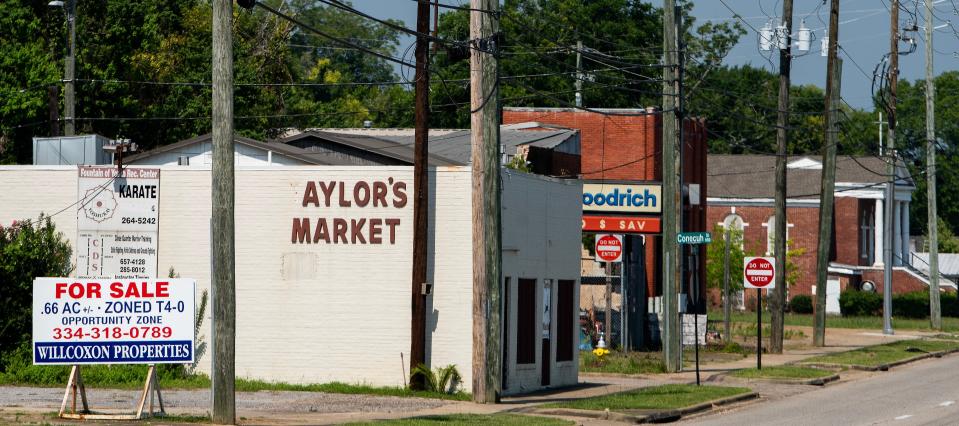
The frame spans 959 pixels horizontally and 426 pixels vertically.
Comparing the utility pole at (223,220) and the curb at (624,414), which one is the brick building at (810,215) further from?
the utility pole at (223,220)

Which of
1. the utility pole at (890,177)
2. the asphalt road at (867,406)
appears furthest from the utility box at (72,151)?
the utility pole at (890,177)

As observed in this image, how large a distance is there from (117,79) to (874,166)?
171ft

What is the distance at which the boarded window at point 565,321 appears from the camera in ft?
93.4

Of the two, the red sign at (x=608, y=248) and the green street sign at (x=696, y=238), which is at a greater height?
the green street sign at (x=696, y=238)

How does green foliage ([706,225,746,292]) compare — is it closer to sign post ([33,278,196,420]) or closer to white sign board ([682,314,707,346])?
white sign board ([682,314,707,346])

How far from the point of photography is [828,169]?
44188mm

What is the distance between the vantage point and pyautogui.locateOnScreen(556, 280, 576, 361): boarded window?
2847cm

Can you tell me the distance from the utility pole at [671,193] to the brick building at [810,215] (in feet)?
147

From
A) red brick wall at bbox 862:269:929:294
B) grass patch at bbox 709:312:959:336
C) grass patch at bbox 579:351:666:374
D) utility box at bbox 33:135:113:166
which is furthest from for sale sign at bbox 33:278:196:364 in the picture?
red brick wall at bbox 862:269:929:294

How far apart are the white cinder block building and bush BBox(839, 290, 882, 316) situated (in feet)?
167

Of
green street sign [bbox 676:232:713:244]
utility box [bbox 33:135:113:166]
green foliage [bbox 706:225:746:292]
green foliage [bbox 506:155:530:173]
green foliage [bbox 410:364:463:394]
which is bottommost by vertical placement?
green foliage [bbox 410:364:463:394]

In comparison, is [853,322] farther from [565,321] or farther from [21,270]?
[21,270]

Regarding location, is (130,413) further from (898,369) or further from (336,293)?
(898,369)

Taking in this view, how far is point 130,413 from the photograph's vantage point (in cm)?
1956
